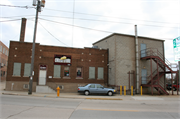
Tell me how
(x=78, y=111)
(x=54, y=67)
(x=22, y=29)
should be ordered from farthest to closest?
1. (x=22, y=29)
2. (x=54, y=67)
3. (x=78, y=111)

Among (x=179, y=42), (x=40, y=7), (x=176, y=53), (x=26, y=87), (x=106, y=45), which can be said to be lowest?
(x=26, y=87)

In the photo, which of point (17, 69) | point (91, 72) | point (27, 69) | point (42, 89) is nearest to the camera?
point (42, 89)

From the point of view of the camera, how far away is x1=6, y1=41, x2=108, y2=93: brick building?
19.1 m

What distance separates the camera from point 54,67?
790 inches

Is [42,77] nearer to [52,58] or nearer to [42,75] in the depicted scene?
[42,75]

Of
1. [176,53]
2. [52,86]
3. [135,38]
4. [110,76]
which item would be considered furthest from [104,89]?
[176,53]

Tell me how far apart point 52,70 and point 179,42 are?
53.6ft

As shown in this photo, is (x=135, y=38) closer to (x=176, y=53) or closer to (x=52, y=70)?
(x=52, y=70)

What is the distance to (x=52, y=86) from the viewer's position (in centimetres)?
1953

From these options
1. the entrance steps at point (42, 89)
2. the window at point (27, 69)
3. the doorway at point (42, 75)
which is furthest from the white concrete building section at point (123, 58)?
the window at point (27, 69)

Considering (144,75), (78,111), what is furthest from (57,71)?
Result: (144,75)

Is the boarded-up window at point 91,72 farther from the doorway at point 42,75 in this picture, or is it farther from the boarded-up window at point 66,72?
the doorway at point 42,75

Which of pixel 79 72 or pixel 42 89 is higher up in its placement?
pixel 79 72

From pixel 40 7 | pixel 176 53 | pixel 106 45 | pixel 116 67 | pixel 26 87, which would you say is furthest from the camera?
pixel 106 45
